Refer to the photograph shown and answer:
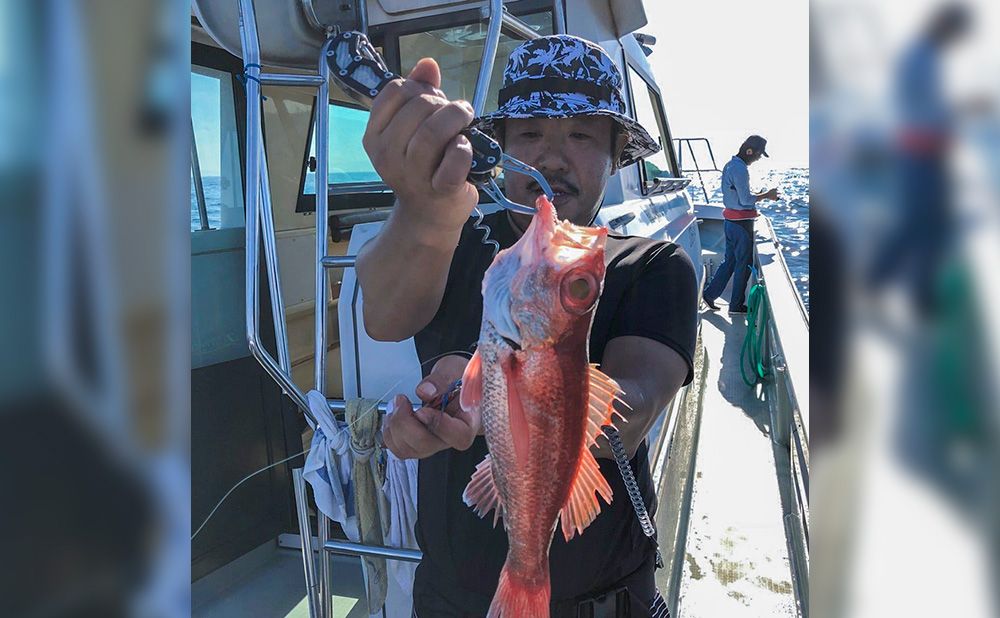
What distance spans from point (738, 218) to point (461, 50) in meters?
5.90

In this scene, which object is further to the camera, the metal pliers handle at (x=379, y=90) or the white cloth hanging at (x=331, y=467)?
the white cloth hanging at (x=331, y=467)

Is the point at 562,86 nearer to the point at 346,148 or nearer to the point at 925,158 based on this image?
the point at 925,158

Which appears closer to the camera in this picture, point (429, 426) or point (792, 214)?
point (429, 426)

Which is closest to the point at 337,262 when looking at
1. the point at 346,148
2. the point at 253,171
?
the point at 253,171

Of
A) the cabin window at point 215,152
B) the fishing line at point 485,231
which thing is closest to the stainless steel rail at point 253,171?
the fishing line at point 485,231

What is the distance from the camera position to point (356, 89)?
132cm

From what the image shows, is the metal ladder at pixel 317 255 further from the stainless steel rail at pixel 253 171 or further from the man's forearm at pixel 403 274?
the man's forearm at pixel 403 274

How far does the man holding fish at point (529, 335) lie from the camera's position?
985 millimetres

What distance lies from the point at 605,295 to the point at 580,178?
1.23 ft

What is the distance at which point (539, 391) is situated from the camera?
0.98m

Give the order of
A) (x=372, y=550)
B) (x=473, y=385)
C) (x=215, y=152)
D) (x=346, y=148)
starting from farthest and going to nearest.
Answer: (x=346, y=148)
(x=215, y=152)
(x=372, y=550)
(x=473, y=385)

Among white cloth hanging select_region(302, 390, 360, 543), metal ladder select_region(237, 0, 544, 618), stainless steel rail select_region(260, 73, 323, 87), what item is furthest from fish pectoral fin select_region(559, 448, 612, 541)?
stainless steel rail select_region(260, 73, 323, 87)

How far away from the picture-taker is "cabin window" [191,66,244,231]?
11.4ft

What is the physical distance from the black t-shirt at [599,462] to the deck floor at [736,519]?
1759 mm
